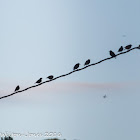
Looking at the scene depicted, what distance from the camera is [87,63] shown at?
4867 millimetres

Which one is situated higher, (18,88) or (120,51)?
(120,51)

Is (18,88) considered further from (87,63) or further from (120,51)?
(120,51)

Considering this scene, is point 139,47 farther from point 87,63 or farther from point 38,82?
point 38,82

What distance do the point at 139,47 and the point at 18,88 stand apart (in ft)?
6.36

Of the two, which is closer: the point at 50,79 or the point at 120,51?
the point at 50,79

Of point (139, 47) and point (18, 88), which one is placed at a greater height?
point (139, 47)

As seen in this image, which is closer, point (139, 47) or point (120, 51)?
point (139, 47)

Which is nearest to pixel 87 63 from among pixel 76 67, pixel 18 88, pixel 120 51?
pixel 76 67

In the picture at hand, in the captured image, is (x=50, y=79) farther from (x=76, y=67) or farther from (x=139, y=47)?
(x=139, y=47)

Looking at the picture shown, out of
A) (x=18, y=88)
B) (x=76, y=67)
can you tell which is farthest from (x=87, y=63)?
(x=18, y=88)

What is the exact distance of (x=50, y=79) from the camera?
4.66 m

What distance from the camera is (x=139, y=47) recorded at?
466cm

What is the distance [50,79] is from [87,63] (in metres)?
0.65

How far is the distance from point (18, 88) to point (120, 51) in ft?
5.63
